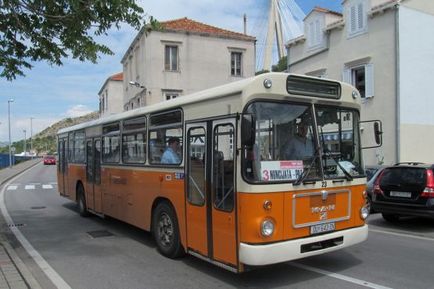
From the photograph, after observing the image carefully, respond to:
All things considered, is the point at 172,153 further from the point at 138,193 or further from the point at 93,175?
the point at 93,175

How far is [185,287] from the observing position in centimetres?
644

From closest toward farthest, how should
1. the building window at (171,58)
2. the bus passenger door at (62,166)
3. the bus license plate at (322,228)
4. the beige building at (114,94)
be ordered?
the bus license plate at (322,228)
the bus passenger door at (62,166)
the building window at (171,58)
the beige building at (114,94)

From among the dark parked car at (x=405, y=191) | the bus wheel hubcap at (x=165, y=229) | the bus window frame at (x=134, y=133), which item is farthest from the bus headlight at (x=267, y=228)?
the dark parked car at (x=405, y=191)

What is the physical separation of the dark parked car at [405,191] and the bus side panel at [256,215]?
6.03 meters

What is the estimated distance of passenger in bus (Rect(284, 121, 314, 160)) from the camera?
6445 millimetres

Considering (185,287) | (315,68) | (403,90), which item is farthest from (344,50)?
(185,287)

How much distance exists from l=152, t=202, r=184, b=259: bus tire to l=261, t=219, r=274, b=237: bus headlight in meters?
2.21

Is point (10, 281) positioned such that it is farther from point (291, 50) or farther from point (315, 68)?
point (291, 50)

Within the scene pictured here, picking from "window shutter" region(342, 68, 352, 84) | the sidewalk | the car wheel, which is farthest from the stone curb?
"window shutter" region(342, 68, 352, 84)

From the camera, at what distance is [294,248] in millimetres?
6180

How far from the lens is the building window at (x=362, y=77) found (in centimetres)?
2361

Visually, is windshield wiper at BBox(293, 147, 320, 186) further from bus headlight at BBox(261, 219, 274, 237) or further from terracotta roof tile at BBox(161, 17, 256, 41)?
terracotta roof tile at BBox(161, 17, 256, 41)

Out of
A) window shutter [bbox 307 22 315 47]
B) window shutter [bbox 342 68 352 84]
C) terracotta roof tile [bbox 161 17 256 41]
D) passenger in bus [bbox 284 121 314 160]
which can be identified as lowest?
passenger in bus [bbox 284 121 314 160]

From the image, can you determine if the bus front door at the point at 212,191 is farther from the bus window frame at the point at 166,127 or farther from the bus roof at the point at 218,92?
the bus roof at the point at 218,92
